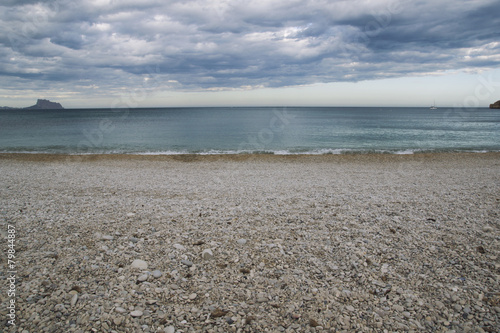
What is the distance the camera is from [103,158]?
21797 mm

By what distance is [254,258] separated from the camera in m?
5.67

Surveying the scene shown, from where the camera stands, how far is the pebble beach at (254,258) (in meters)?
4.09

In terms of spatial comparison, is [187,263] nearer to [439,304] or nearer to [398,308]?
[398,308]

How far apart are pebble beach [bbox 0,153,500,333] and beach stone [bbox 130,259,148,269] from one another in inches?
1.6

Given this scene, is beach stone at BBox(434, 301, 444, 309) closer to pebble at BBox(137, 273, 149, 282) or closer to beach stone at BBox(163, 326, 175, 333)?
beach stone at BBox(163, 326, 175, 333)

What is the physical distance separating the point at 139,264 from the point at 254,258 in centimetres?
223

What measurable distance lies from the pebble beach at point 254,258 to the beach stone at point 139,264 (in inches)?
1.6

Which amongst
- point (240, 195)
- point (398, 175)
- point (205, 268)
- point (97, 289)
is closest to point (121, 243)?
point (97, 289)

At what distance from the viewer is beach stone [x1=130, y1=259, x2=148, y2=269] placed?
17.5 feet

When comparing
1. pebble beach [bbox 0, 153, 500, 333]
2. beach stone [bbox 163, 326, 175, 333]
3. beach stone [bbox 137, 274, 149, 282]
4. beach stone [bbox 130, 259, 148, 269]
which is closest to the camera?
beach stone [bbox 163, 326, 175, 333]

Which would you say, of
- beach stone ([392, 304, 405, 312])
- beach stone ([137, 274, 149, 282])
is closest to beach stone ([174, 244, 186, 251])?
beach stone ([137, 274, 149, 282])

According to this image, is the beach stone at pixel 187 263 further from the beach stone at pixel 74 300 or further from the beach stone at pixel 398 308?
the beach stone at pixel 398 308

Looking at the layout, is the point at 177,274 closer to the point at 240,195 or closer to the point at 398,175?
the point at 240,195

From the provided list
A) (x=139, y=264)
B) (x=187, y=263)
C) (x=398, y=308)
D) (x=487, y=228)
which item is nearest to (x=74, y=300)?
(x=139, y=264)
